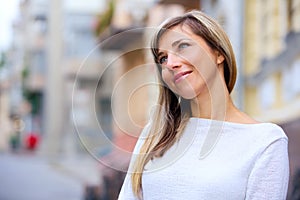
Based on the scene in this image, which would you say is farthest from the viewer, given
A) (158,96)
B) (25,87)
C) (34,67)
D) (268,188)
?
(25,87)

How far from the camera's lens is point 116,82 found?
204 cm

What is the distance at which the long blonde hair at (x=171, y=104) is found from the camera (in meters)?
1.93

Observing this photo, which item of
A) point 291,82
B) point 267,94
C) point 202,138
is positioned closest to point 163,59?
point 202,138

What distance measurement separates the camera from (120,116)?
6.90 feet

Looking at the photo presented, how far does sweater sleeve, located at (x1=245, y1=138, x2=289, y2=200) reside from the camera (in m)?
1.84

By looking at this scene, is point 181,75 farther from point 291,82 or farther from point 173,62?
point 291,82

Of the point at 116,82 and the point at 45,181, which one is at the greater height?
the point at 116,82

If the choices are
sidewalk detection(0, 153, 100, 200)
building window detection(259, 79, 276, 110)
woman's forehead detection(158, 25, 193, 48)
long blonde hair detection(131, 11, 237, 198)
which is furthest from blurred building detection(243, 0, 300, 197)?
sidewalk detection(0, 153, 100, 200)

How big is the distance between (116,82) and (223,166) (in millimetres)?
372

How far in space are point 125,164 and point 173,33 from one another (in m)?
0.51

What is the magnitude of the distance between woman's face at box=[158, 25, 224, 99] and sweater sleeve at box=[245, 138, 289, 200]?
Answer: 23 cm

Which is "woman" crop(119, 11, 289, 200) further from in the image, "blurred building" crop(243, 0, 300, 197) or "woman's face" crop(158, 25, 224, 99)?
"blurred building" crop(243, 0, 300, 197)

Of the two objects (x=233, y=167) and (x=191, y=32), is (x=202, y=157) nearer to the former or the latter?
(x=233, y=167)

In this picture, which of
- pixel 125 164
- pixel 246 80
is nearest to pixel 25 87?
pixel 246 80
